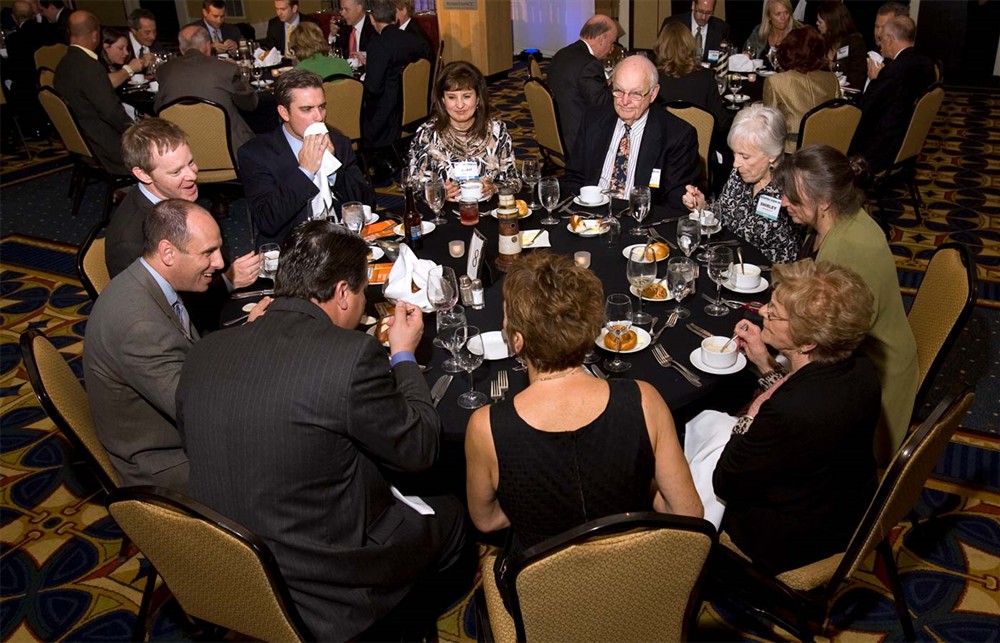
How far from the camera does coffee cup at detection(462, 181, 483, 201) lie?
363 centimetres

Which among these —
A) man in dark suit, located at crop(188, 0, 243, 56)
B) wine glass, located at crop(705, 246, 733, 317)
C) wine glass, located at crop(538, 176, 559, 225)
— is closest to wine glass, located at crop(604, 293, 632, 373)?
wine glass, located at crop(705, 246, 733, 317)

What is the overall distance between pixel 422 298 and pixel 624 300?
0.76 meters

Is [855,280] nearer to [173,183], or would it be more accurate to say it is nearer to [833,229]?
[833,229]

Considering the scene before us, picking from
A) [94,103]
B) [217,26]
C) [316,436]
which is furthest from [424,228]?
[217,26]

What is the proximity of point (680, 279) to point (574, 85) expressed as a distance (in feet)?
11.9

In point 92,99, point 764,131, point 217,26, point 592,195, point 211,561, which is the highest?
point 217,26

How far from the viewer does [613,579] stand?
1577 millimetres

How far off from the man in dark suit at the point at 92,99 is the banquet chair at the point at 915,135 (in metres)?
5.83

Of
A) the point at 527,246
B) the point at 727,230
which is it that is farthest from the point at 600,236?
the point at 727,230

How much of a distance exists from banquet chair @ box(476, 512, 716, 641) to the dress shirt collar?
1.67 metres

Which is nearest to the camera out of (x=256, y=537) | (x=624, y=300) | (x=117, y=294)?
(x=256, y=537)

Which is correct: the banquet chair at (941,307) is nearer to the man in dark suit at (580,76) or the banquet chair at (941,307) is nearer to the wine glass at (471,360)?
the wine glass at (471,360)

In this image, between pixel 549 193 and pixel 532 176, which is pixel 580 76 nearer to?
pixel 532 176

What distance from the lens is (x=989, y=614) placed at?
2551mm
